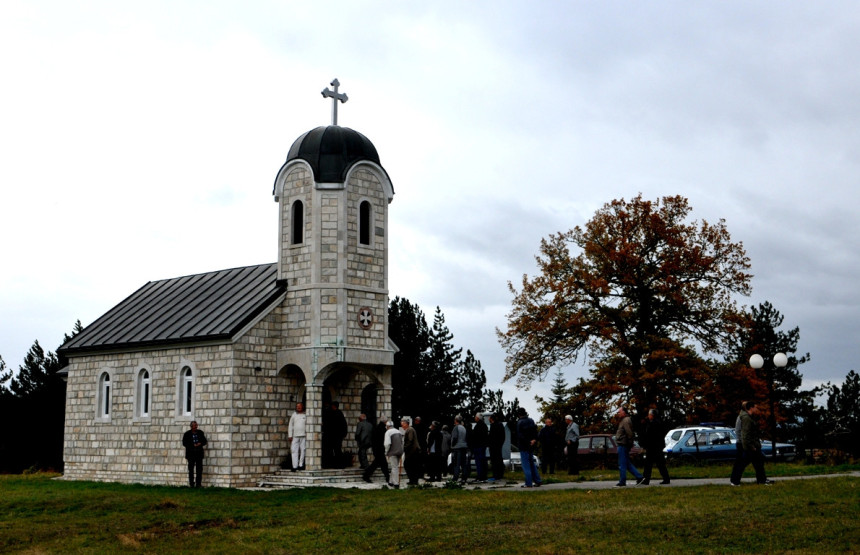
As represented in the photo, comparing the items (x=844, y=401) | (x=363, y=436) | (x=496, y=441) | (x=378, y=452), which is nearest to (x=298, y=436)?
(x=363, y=436)

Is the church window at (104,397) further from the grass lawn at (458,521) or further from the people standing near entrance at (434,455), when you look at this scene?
the people standing near entrance at (434,455)

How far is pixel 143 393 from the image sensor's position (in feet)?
91.3

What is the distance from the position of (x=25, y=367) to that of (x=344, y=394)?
25260 millimetres

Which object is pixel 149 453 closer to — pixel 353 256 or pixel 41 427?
pixel 353 256

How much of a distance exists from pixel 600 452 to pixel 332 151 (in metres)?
12.5

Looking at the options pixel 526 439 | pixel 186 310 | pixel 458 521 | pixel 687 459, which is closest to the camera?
pixel 458 521

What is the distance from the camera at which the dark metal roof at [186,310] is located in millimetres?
26031

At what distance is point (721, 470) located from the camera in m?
26.2

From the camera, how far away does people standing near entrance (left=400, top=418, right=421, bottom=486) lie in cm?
2352

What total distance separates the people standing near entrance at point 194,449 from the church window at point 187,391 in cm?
165

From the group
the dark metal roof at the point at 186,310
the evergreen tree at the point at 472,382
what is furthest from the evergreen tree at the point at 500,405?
the dark metal roof at the point at 186,310

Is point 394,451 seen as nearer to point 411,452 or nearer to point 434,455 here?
point 411,452

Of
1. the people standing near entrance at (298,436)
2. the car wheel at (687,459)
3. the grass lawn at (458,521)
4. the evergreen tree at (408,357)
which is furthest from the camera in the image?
the evergreen tree at (408,357)

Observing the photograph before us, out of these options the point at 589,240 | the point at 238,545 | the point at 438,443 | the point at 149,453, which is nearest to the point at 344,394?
the point at 438,443
